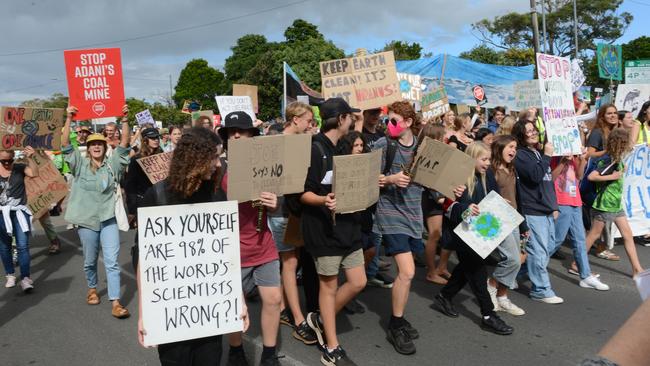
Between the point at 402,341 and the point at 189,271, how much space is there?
2.05m

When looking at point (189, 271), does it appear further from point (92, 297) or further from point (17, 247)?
point (17, 247)

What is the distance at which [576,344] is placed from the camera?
4.08 metres

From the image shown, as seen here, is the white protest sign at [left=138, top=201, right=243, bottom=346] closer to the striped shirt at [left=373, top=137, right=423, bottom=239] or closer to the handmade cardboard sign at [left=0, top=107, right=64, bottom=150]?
the striped shirt at [left=373, top=137, right=423, bottom=239]

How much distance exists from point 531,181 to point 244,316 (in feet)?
11.2

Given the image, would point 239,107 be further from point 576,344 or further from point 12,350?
point 576,344

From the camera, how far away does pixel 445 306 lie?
4.77 meters

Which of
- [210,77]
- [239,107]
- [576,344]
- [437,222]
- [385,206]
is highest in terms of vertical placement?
[210,77]

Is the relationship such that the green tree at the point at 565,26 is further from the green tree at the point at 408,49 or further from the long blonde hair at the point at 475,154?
the long blonde hair at the point at 475,154

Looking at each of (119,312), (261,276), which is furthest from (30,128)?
(261,276)

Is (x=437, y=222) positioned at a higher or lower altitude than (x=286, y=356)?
higher

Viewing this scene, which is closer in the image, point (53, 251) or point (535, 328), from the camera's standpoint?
point (535, 328)

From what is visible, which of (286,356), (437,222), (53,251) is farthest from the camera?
(53,251)

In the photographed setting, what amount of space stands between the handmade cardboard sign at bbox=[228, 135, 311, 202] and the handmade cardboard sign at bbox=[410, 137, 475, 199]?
3.57 ft

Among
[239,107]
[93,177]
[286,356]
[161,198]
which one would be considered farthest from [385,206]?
[239,107]
